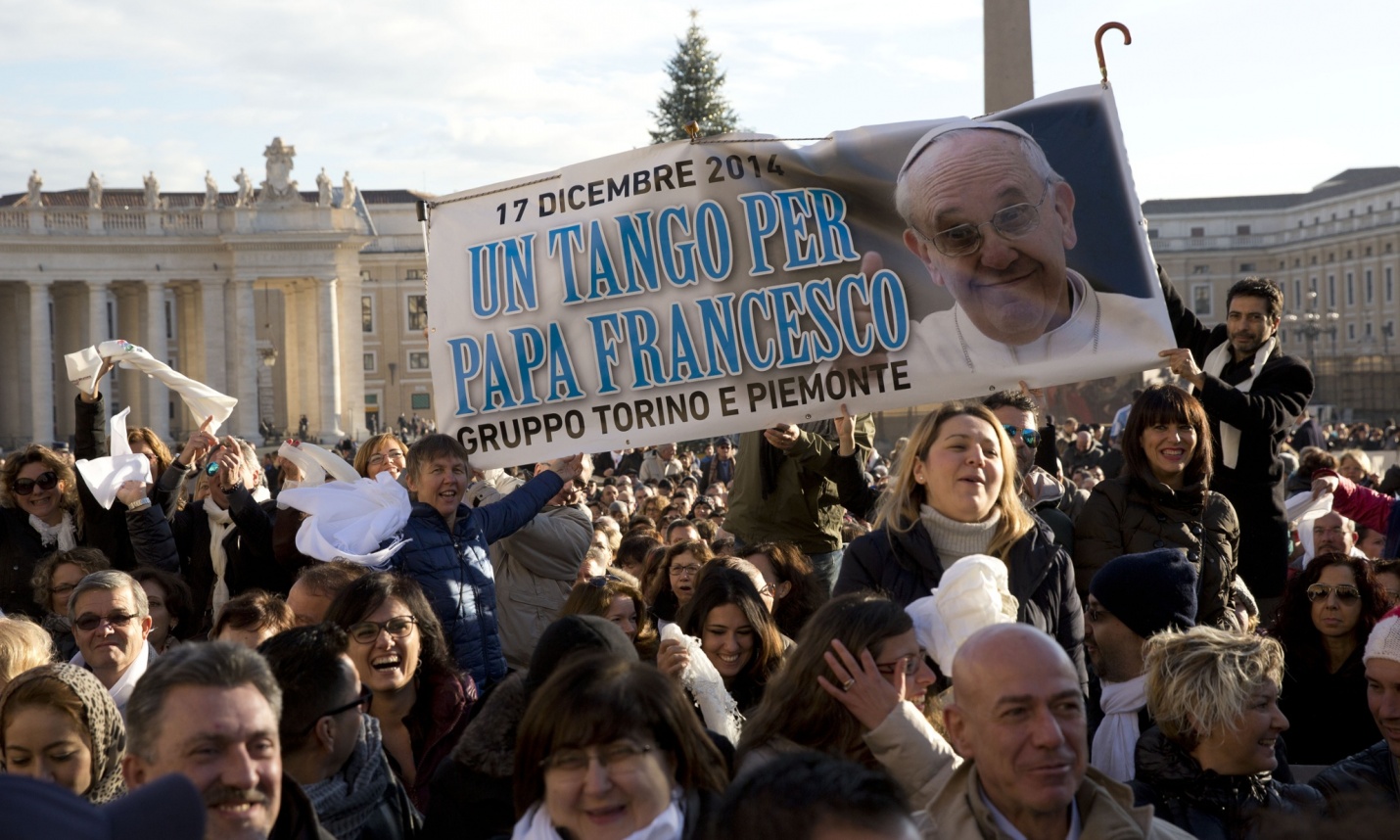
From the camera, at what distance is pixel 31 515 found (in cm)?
700

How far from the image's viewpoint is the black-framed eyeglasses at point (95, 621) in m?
4.77

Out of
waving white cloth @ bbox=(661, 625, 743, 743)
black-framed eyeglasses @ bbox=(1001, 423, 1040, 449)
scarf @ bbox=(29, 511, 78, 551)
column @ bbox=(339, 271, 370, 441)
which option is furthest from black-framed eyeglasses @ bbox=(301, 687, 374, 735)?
column @ bbox=(339, 271, 370, 441)

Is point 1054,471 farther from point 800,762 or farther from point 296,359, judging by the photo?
point 296,359

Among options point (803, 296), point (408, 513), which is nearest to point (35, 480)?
point (408, 513)

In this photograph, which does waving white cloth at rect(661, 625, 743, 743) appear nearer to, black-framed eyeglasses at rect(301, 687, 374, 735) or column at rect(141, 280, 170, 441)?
black-framed eyeglasses at rect(301, 687, 374, 735)

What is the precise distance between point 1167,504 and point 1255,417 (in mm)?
689

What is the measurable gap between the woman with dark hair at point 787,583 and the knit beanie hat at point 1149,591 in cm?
163

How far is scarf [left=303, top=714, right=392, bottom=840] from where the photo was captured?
347cm

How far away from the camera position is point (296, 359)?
220 feet

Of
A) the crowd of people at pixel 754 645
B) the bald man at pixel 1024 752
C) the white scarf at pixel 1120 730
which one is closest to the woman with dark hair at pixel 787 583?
the crowd of people at pixel 754 645

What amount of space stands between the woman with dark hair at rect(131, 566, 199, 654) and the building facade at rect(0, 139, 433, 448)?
188 feet

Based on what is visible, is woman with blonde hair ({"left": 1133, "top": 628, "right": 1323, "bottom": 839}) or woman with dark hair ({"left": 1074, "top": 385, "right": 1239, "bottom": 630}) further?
woman with dark hair ({"left": 1074, "top": 385, "right": 1239, "bottom": 630})

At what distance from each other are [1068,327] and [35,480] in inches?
182

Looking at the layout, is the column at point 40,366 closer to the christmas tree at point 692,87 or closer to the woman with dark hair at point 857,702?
the christmas tree at point 692,87
